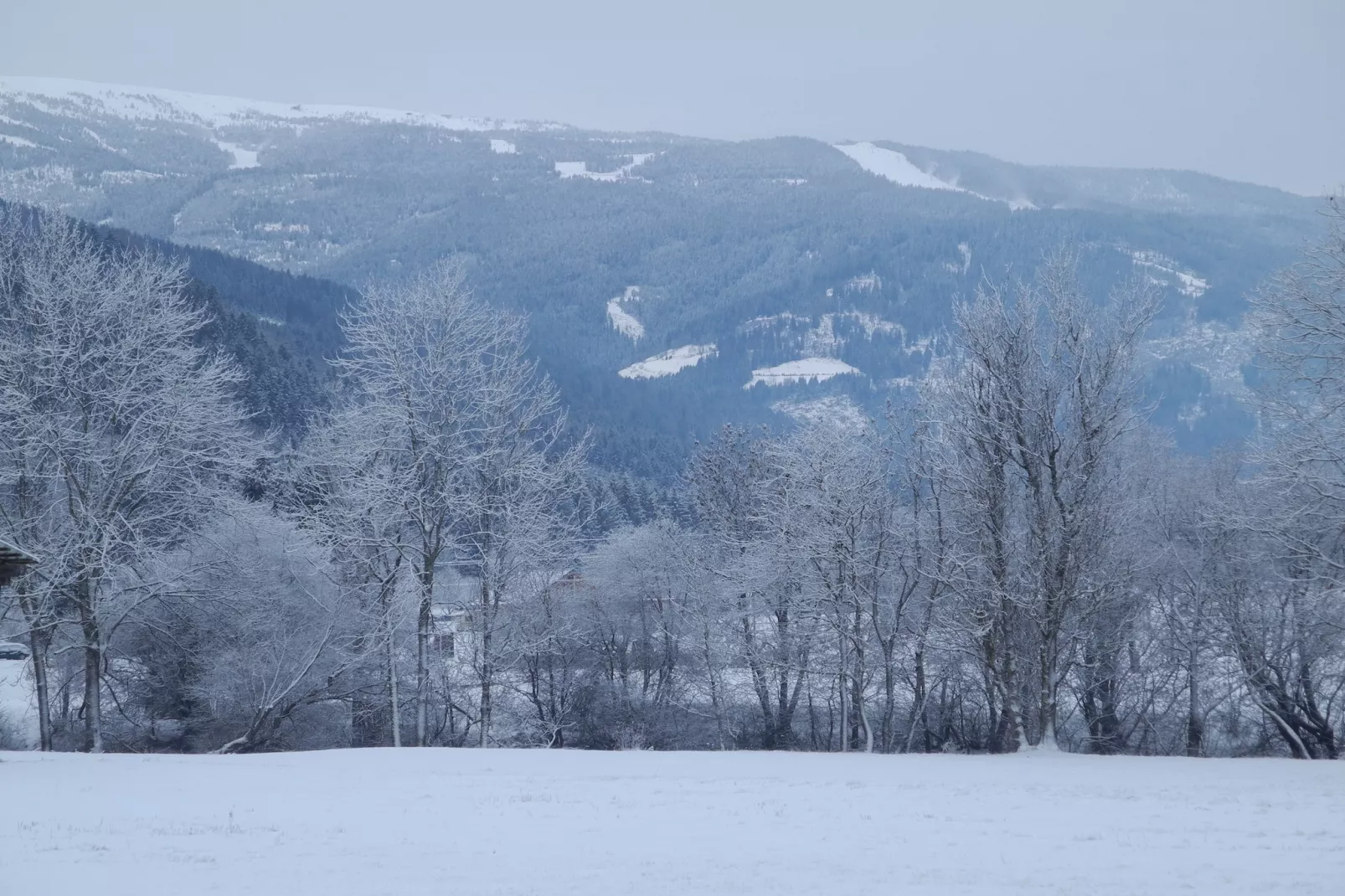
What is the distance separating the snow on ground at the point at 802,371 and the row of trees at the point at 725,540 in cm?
12915

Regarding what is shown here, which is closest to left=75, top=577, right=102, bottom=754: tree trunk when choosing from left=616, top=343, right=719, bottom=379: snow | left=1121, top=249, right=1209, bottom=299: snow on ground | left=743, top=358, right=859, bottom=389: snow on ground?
left=743, top=358, right=859, bottom=389: snow on ground

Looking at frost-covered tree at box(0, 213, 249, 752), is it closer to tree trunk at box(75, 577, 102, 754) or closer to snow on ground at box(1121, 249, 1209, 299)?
tree trunk at box(75, 577, 102, 754)

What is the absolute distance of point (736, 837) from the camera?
1230 centimetres

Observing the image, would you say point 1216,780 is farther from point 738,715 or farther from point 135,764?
point 738,715

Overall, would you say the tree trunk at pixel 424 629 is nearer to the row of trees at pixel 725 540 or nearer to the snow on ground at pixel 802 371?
the row of trees at pixel 725 540

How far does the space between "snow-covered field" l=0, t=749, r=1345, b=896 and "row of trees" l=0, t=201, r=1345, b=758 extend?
5944 millimetres

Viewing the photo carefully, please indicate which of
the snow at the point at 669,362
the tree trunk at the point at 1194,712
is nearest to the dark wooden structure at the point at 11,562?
the tree trunk at the point at 1194,712

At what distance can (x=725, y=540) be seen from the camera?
36.8 meters

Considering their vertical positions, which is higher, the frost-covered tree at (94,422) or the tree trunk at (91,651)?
the frost-covered tree at (94,422)

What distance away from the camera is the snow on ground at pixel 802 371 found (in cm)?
16850

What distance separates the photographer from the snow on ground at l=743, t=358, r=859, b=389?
16850cm

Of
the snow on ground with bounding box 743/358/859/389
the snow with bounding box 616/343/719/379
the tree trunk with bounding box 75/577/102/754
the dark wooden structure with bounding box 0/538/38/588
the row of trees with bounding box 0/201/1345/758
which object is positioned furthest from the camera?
the snow with bounding box 616/343/719/379

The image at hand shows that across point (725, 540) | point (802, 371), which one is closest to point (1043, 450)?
point (725, 540)

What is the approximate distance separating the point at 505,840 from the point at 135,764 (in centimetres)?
896
